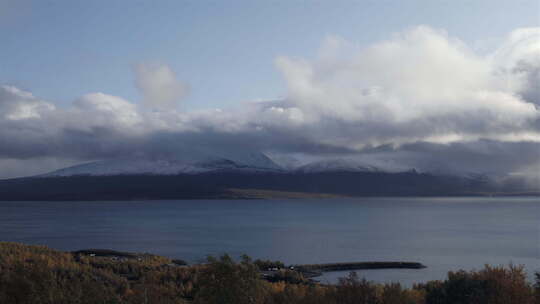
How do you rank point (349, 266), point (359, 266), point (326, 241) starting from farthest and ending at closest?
point (326, 241)
point (359, 266)
point (349, 266)

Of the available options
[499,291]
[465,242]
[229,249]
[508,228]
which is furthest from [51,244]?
[508,228]

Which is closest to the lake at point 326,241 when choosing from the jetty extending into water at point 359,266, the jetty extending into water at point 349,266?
the jetty extending into water at point 349,266

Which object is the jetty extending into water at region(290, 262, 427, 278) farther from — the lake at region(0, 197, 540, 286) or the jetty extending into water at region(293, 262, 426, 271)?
the lake at region(0, 197, 540, 286)

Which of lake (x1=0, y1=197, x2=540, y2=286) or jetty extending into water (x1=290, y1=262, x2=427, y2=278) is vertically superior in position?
jetty extending into water (x1=290, y1=262, x2=427, y2=278)

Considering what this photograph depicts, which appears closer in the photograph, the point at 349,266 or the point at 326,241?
the point at 349,266

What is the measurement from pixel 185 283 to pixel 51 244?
57.3m

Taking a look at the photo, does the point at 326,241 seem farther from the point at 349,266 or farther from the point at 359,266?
the point at 349,266

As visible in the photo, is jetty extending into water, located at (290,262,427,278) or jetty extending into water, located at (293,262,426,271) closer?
jetty extending into water, located at (290,262,427,278)

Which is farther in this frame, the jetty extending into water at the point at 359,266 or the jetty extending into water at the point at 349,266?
the jetty extending into water at the point at 359,266

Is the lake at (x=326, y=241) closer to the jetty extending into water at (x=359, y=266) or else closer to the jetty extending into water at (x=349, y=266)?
the jetty extending into water at (x=349, y=266)

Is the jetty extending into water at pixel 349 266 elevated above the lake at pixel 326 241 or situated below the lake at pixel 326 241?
above

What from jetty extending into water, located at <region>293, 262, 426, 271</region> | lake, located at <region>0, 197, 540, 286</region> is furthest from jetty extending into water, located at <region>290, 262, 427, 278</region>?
lake, located at <region>0, 197, 540, 286</region>

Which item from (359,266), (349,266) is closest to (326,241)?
(359,266)

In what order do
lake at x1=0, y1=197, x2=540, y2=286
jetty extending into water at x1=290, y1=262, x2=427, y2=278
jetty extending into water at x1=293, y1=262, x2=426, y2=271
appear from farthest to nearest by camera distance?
1. lake at x1=0, y1=197, x2=540, y2=286
2. jetty extending into water at x1=293, y1=262, x2=426, y2=271
3. jetty extending into water at x1=290, y1=262, x2=427, y2=278
